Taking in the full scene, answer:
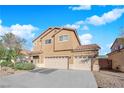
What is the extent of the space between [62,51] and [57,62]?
5.89 feet

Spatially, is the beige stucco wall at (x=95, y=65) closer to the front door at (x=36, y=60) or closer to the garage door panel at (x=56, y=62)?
the garage door panel at (x=56, y=62)

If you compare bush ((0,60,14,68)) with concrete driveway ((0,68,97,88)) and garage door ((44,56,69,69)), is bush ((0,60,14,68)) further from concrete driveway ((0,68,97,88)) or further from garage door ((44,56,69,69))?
concrete driveway ((0,68,97,88))

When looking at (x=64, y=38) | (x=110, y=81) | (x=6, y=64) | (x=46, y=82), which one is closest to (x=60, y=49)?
(x=64, y=38)

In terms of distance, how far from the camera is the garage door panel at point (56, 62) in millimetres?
26203

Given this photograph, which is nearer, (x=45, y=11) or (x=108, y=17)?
(x=45, y=11)

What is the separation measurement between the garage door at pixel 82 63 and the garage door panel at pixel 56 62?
5.57 feet

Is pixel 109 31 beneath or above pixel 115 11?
beneath

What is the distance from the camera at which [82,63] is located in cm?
2431

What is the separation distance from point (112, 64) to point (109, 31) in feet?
28.5

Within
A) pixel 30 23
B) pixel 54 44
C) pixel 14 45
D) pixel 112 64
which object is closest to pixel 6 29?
pixel 14 45

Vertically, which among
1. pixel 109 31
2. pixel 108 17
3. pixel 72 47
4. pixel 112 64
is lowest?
pixel 112 64

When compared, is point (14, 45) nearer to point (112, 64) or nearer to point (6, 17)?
point (6, 17)

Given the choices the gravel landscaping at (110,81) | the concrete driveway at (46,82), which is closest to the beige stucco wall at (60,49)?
the gravel landscaping at (110,81)

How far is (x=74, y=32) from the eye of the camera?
88.6ft
